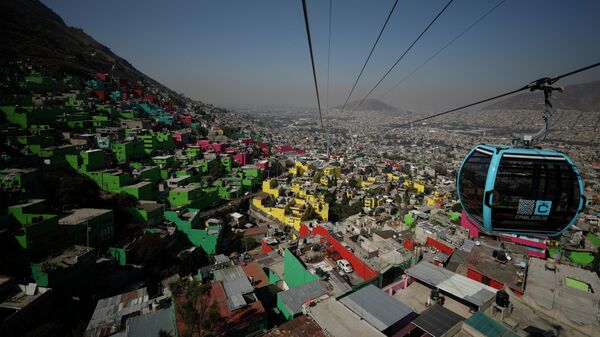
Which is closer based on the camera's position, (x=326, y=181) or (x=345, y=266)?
(x=345, y=266)

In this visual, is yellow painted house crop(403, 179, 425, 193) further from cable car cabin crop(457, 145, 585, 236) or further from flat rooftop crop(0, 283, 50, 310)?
flat rooftop crop(0, 283, 50, 310)

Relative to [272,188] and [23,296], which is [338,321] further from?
[272,188]

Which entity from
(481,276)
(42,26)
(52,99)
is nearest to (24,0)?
(42,26)

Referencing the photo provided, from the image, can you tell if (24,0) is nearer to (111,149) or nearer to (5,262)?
(111,149)

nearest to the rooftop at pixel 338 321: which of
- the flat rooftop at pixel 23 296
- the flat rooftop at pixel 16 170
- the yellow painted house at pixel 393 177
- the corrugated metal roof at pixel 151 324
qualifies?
the corrugated metal roof at pixel 151 324

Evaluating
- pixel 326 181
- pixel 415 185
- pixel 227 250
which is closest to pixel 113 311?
pixel 227 250

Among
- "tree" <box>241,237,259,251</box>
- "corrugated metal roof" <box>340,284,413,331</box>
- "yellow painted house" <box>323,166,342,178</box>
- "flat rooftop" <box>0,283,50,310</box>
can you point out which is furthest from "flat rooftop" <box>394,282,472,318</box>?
"yellow painted house" <box>323,166,342,178</box>
